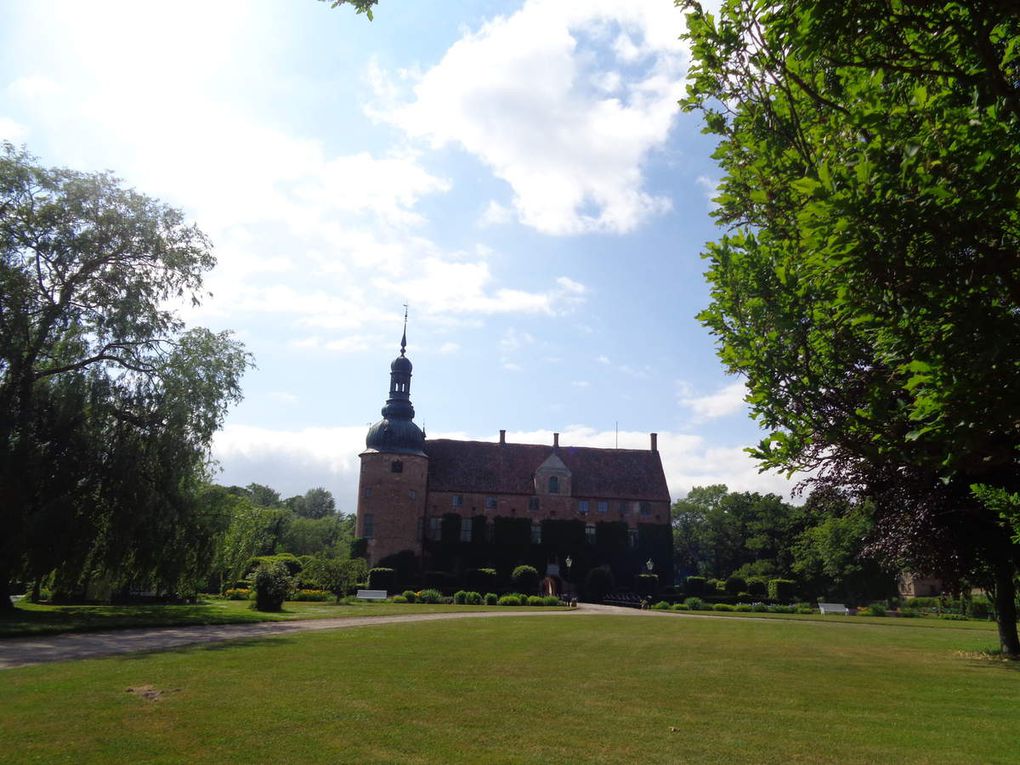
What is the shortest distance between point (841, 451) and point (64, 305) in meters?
24.0

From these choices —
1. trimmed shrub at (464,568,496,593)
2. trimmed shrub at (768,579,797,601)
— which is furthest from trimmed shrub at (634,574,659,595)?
trimmed shrub at (464,568,496,593)

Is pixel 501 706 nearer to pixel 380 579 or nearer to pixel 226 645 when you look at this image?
pixel 226 645

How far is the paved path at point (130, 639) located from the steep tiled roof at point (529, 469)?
33346 mm

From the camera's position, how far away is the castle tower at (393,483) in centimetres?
4972

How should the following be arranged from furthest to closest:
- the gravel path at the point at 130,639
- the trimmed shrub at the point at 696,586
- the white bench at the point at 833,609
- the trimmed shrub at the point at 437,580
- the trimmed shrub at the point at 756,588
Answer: the trimmed shrub at the point at 756,588 → the trimmed shrub at the point at 696,586 → the trimmed shrub at the point at 437,580 → the white bench at the point at 833,609 → the gravel path at the point at 130,639

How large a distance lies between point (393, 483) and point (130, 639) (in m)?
34.7

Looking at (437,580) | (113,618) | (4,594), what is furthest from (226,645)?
(437,580)

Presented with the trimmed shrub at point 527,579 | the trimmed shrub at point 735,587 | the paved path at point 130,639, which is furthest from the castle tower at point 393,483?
the paved path at point 130,639

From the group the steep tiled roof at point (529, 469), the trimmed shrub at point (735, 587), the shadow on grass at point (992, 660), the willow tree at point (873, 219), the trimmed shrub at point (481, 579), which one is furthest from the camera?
the steep tiled roof at point (529, 469)

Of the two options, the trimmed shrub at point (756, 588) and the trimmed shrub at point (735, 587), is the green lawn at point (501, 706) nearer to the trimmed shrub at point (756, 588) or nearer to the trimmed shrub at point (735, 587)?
the trimmed shrub at point (735, 587)

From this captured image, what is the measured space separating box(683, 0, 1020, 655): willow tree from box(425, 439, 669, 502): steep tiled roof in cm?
4934

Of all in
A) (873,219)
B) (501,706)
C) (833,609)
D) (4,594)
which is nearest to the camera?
(873,219)

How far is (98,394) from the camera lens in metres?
22.4

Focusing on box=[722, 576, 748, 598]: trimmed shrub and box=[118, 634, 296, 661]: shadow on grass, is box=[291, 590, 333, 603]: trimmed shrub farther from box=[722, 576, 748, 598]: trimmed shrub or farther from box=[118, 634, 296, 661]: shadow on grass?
box=[722, 576, 748, 598]: trimmed shrub
